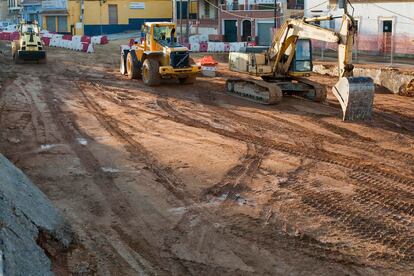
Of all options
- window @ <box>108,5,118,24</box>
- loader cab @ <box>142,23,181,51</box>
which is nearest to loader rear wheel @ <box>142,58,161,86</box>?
loader cab @ <box>142,23,181,51</box>

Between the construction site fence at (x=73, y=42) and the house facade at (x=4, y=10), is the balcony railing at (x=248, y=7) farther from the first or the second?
the house facade at (x=4, y=10)

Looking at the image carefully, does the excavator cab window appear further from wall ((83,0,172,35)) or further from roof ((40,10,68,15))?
roof ((40,10,68,15))

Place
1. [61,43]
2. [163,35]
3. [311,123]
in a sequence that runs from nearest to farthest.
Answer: [311,123]
[163,35]
[61,43]

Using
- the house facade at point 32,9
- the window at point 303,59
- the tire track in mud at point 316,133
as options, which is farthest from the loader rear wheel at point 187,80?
the house facade at point 32,9

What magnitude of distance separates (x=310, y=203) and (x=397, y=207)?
1.32 meters

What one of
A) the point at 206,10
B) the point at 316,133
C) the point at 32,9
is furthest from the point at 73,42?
the point at 316,133

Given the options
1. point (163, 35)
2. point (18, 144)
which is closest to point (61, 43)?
point (163, 35)

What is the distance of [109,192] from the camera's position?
30.3 feet

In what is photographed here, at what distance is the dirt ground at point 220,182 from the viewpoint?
22.4 ft

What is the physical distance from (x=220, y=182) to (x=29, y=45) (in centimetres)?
2186

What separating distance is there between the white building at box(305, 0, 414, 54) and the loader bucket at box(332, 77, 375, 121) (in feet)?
54.1

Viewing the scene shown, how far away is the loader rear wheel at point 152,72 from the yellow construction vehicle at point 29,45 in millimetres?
9715

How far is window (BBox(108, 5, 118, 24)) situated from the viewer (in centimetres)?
6066

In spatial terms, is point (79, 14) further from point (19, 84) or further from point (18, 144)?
point (18, 144)
